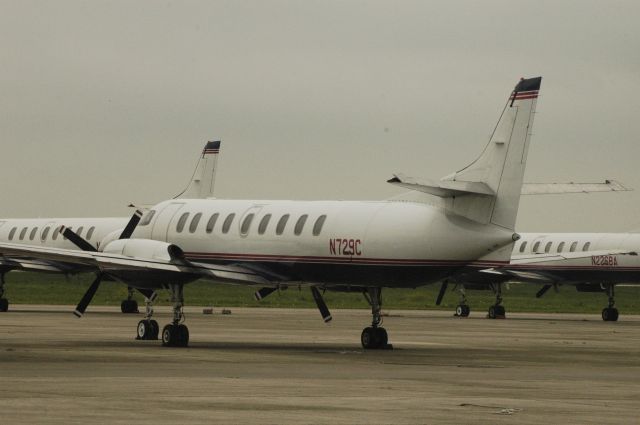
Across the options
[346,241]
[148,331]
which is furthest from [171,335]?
[346,241]

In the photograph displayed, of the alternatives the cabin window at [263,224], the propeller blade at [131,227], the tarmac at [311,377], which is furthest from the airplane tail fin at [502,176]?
the propeller blade at [131,227]

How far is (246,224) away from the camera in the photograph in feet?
111

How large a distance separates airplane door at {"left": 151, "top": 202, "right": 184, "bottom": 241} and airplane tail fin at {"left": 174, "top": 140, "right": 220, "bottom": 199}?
25.8 metres

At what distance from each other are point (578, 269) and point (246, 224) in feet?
101

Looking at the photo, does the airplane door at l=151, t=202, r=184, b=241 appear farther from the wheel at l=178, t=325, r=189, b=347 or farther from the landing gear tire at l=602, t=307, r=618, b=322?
the landing gear tire at l=602, t=307, r=618, b=322

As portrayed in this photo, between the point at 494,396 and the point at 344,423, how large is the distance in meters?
4.62

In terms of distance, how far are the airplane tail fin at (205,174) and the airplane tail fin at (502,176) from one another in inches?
1288

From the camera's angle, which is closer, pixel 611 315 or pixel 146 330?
pixel 146 330

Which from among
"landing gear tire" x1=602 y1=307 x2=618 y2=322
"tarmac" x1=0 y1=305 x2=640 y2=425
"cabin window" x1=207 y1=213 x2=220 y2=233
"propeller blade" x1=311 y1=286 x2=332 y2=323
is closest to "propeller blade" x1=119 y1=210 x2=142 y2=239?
"cabin window" x1=207 y1=213 x2=220 y2=233

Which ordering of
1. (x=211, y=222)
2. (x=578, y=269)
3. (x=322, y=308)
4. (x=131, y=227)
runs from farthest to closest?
(x=578, y=269) < (x=131, y=227) < (x=211, y=222) < (x=322, y=308)

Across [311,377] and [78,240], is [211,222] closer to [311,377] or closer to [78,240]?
[78,240]

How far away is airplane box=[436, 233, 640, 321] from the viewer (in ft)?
193

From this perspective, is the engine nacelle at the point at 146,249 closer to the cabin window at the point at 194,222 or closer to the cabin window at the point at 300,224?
the cabin window at the point at 194,222

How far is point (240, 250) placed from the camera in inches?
1319
